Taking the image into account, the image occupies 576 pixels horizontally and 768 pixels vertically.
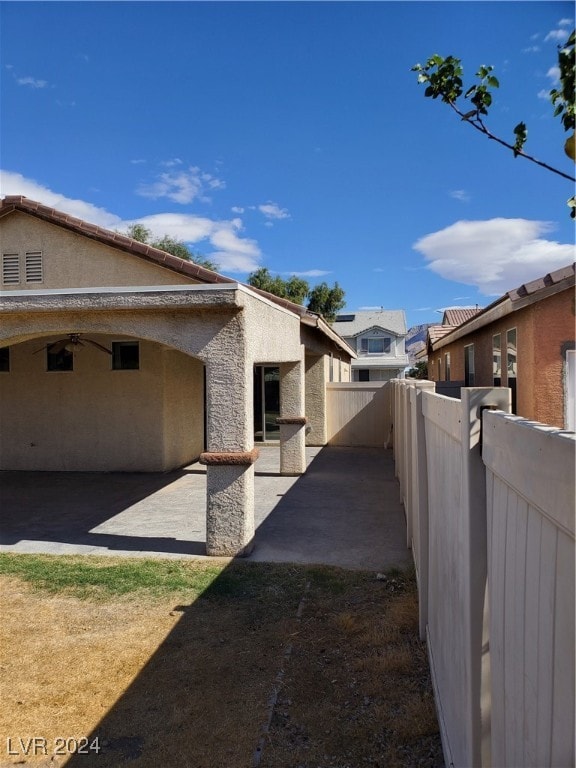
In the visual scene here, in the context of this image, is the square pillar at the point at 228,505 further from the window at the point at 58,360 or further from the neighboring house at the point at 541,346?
the window at the point at 58,360

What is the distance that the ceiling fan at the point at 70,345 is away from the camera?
11.8m

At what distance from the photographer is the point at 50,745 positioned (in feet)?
10.9

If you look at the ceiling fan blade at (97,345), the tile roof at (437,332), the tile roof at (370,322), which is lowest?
the ceiling fan blade at (97,345)

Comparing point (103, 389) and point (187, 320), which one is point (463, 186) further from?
point (103, 389)

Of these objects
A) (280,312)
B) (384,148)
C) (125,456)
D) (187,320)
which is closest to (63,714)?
(187,320)

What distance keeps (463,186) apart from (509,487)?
7937 mm

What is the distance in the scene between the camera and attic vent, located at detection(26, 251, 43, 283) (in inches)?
453

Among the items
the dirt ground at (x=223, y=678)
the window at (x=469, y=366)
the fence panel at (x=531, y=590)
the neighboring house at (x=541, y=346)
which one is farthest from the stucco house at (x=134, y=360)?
the fence panel at (x=531, y=590)

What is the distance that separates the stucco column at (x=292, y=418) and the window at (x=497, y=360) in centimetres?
428

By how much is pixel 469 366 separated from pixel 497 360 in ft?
11.3

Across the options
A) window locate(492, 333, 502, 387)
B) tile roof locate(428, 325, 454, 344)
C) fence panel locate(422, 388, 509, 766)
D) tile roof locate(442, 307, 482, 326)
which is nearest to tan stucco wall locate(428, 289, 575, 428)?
window locate(492, 333, 502, 387)

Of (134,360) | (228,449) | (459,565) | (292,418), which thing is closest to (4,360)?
(134,360)

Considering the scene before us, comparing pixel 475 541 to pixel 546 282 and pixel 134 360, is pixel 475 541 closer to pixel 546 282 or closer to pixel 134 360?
pixel 546 282

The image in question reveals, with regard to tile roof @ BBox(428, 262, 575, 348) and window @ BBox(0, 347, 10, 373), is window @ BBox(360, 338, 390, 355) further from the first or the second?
tile roof @ BBox(428, 262, 575, 348)
